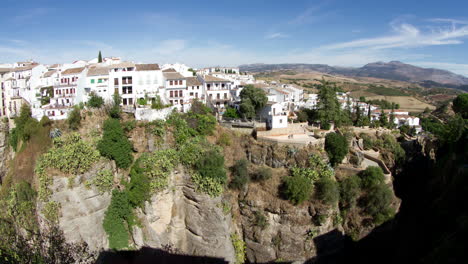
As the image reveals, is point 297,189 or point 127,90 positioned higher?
point 127,90

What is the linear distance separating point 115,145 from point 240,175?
1079cm

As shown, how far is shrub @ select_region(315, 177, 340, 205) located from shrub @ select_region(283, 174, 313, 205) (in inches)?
28.3

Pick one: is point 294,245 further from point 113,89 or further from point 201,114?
point 113,89

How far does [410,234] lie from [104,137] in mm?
28159

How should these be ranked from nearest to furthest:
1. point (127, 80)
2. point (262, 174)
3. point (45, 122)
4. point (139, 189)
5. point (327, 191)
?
point (327, 191)
point (139, 189)
point (262, 174)
point (45, 122)
point (127, 80)

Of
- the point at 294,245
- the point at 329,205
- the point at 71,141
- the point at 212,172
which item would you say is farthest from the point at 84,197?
the point at 329,205

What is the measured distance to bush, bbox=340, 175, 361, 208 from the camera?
24938 millimetres

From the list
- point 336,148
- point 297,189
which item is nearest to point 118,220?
point 297,189

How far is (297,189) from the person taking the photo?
2373 centimetres

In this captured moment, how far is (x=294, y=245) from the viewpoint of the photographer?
24250mm

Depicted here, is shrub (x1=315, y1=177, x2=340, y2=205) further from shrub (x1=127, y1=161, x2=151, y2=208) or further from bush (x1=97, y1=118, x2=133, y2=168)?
bush (x1=97, y1=118, x2=133, y2=168)

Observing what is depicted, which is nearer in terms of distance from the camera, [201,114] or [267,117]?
[201,114]

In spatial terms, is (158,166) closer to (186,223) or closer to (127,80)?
(186,223)

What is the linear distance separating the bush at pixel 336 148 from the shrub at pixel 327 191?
296 centimetres
